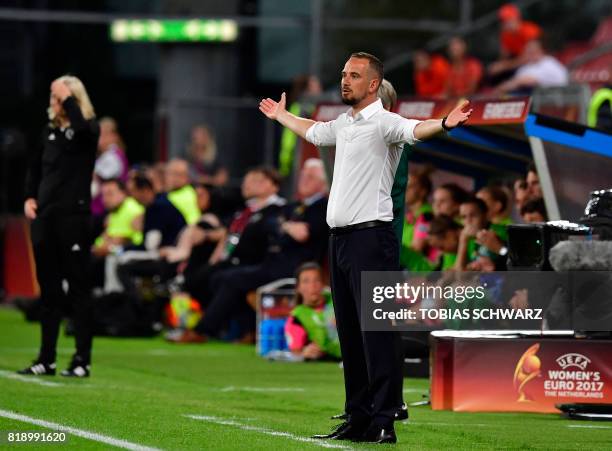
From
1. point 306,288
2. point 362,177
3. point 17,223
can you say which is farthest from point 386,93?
point 17,223

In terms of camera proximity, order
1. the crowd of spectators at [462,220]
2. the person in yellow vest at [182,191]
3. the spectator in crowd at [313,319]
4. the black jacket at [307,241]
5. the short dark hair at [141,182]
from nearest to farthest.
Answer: the crowd of spectators at [462,220], the spectator in crowd at [313,319], the black jacket at [307,241], the person in yellow vest at [182,191], the short dark hair at [141,182]

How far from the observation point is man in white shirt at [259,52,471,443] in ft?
29.6

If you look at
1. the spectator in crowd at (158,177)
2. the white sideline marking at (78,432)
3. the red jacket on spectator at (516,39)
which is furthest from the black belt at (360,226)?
the red jacket on spectator at (516,39)

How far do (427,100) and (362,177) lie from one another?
5.21 m

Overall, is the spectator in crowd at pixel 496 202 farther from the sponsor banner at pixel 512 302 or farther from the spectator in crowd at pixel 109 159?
the spectator in crowd at pixel 109 159

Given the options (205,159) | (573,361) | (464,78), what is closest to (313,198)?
(573,361)

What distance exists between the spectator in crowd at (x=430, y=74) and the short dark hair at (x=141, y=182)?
4.69 meters

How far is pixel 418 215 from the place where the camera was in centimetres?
1495

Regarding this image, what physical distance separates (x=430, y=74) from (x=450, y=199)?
965 cm

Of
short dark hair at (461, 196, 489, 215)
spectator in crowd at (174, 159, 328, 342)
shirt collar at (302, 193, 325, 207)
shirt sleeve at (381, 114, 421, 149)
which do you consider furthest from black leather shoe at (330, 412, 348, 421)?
shirt collar at (302, 193, 325, 207)

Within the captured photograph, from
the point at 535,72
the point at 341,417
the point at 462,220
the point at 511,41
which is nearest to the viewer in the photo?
the point at 341,417

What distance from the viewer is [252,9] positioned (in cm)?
2681

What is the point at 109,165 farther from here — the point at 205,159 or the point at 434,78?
the point at 434,78

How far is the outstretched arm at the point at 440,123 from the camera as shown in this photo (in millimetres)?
8523
